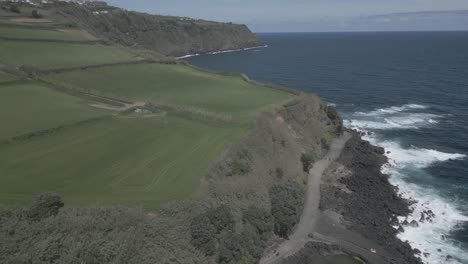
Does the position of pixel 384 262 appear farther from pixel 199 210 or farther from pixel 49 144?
pixel 49 144

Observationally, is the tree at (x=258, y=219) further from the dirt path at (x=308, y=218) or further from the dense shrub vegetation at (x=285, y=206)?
the dirt path at (x=308, y=218)

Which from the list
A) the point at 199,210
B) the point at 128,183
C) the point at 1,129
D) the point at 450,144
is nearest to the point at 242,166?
the point at 199,210

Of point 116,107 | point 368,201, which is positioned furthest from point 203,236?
point 116,107

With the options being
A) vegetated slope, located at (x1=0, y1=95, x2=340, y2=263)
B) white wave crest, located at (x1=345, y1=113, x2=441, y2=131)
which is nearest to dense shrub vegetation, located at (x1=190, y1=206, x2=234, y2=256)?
vegetated slope, located at (x1=0, y1=95, x2=340, y2=263)

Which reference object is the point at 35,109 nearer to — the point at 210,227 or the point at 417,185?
Result: the point at 210,227

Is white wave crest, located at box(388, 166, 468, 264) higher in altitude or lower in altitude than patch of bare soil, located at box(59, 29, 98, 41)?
lower

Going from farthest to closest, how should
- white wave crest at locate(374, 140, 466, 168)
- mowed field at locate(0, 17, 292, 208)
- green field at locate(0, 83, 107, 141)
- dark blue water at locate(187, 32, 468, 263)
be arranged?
white wave crest at locate(374, 140, 466, 168), green field at locate(0, 83, 107, 141), dark blue water at locate(187, 32, 468, 263), mowed field at locate(0, 17, 292, 208)

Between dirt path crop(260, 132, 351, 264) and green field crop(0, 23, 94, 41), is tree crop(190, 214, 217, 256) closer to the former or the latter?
dirt path crop(260, 132, 351, 264)
